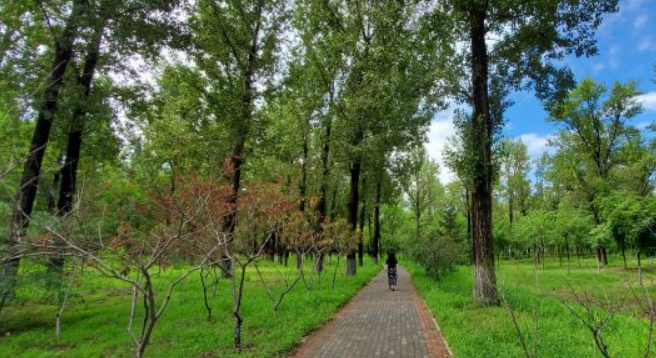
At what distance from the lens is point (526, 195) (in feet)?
170

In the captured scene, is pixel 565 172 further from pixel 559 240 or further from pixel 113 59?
pixel 113 59

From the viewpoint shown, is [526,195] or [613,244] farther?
[526,195]

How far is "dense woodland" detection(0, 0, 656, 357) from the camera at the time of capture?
28.1ft

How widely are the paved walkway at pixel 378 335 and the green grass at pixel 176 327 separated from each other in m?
0.47

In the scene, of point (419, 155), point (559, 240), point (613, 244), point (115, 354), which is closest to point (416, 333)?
point (115, 354)

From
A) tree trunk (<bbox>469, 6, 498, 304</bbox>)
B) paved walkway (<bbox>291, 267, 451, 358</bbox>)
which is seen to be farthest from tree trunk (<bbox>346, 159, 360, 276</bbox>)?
tree trunk (<bbox>469, 6, 498, 304</bbox>)

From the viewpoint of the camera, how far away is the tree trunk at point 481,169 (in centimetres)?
1120

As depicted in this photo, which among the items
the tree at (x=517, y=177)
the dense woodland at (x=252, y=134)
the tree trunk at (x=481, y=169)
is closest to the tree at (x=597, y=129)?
the dense woodland at (x=252, y=134)

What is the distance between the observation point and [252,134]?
19.8 m

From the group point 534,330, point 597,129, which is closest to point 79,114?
point 534,330

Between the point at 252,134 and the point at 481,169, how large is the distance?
12.2m

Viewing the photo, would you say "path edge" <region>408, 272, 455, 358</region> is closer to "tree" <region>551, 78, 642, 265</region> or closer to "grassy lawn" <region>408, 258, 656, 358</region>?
"grassy lawn" <region>408, 258, 656, 358</region>

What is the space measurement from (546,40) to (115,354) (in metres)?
14.3

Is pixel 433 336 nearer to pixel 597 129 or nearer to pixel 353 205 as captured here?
pixel 353 205
